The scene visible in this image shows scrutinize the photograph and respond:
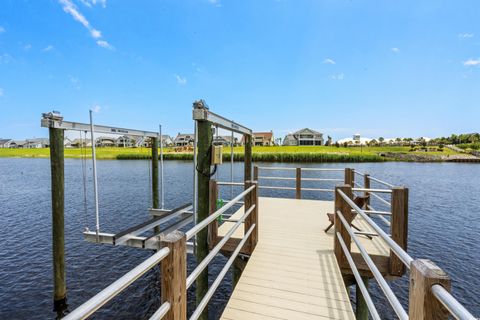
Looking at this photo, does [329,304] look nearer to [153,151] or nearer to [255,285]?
[255,285]

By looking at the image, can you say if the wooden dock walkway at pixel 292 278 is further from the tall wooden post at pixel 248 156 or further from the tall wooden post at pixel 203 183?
the tall wooden post at pixel 248 156

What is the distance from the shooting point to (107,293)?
46.3 inches

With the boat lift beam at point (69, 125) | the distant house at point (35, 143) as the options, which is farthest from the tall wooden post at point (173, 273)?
the distant house at point (35, 143)

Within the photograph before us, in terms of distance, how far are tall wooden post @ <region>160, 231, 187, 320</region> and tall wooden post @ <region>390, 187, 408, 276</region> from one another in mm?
3219

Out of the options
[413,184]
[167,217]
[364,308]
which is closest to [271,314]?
[364,308]

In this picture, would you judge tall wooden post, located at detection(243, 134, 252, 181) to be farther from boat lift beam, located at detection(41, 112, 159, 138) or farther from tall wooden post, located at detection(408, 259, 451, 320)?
tall wooden post, located at detection(408, 259, 451, 320)

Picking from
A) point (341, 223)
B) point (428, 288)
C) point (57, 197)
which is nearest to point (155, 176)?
point (57, 197)

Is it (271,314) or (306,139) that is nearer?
(271,314)

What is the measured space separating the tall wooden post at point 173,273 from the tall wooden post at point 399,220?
10.6 feet

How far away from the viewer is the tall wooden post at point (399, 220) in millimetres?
3523

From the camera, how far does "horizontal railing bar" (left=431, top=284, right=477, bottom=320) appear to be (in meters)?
1.01

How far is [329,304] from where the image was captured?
290 centimetres

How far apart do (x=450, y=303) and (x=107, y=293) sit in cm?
163

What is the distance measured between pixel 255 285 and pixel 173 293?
1.91 m
